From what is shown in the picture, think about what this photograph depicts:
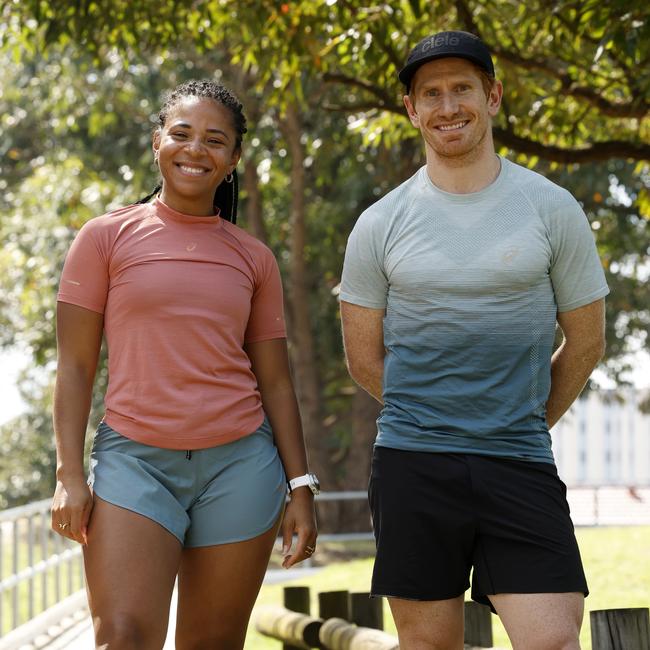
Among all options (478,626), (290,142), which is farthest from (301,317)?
(478,626)

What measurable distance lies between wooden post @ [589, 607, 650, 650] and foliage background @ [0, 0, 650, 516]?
4.29 meters

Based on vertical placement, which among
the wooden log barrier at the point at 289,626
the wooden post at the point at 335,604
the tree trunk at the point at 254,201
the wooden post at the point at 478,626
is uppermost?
the tree trunk at the point at 254,201

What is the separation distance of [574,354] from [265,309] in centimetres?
99

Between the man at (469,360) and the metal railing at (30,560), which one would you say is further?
the metal railing at (30,560)

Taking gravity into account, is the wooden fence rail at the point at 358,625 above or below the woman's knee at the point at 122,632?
below

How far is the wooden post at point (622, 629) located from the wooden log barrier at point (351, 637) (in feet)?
6.07

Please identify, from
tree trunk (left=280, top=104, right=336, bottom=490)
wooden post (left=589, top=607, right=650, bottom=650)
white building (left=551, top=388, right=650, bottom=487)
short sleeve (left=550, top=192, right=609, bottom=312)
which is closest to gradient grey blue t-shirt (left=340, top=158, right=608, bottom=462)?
short sleeve (left=550, top=192, right=609, bottom=312)

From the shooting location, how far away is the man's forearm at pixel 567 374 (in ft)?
13.4

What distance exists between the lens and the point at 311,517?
433cm

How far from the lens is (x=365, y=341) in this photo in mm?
4164

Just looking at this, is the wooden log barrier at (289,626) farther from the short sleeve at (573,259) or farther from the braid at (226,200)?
the short sleeve at (573,259)

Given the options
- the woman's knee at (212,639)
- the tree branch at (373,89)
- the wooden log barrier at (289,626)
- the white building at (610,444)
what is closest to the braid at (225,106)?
the woman's knee at (212,639)

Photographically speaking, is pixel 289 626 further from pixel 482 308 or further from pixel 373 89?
pixel 482 308

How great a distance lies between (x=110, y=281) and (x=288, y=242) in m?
16.6
